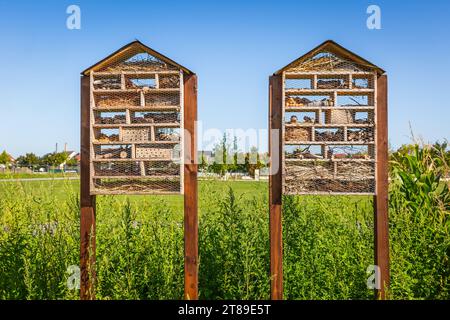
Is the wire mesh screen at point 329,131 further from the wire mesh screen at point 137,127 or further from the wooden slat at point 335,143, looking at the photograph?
the wire mesh screen at point 137,127

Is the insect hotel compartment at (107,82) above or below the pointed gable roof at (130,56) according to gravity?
below

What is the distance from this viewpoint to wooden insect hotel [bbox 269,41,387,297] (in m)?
3.67

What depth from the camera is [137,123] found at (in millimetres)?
3707

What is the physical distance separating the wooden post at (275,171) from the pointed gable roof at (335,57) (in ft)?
0.64

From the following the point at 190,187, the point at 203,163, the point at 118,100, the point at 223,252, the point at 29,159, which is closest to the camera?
the point at 190,187

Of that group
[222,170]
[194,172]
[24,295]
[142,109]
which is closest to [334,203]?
[222,170]

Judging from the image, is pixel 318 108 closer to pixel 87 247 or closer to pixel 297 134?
pixel 297 134

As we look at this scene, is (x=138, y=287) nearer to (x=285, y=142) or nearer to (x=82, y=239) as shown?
(x=82, y=239)

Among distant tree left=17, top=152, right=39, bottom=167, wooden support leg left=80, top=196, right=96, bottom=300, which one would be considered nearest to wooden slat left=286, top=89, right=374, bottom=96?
wooden support leg left=80, top=196, right=96, bottom=300

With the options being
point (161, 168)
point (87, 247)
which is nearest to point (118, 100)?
point (161, 168)

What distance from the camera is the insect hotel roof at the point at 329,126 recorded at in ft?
12.0

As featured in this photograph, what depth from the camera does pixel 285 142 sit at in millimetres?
3643

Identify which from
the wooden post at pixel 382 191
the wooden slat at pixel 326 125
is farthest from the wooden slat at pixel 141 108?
the wooden post at pixel 382 191

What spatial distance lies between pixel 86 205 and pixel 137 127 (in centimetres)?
87
